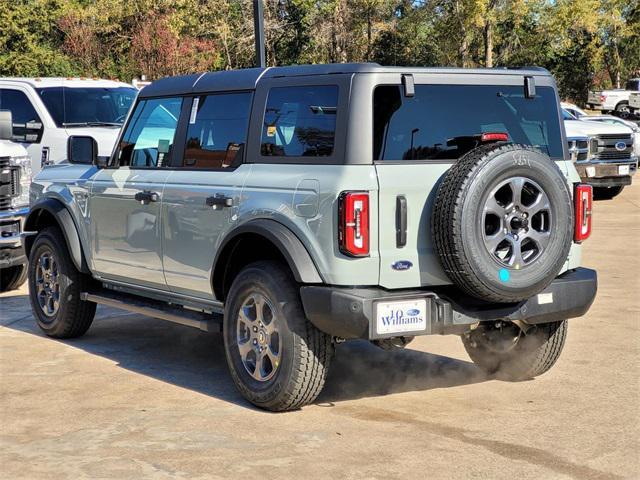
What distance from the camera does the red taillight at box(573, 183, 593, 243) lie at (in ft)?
21.6

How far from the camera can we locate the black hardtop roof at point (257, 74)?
603cm

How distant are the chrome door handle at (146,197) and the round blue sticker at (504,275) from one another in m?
2.48

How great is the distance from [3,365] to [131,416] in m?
1.82

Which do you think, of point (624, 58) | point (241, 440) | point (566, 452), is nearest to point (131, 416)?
point (241, 440)

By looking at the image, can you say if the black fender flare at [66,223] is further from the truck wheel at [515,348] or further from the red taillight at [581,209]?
the red taillight at [581,209]

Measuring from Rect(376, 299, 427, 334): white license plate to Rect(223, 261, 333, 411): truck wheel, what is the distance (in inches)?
18.7

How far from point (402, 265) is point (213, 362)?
90.1 inches

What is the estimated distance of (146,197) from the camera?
7.38 meters

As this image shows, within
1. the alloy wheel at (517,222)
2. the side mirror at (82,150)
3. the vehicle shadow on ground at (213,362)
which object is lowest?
the vehicle shadow on ground at (213,362)

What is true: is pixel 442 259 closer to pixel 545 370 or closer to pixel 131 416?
pixel 545 370

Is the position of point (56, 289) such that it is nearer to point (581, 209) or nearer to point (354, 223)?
point (354, 223)

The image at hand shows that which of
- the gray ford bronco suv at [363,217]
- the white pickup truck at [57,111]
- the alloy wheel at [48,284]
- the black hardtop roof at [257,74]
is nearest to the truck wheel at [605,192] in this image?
the white pickup truck at [57,111]

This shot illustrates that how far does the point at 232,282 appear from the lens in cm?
676

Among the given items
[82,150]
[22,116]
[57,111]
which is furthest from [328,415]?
[22,116]
